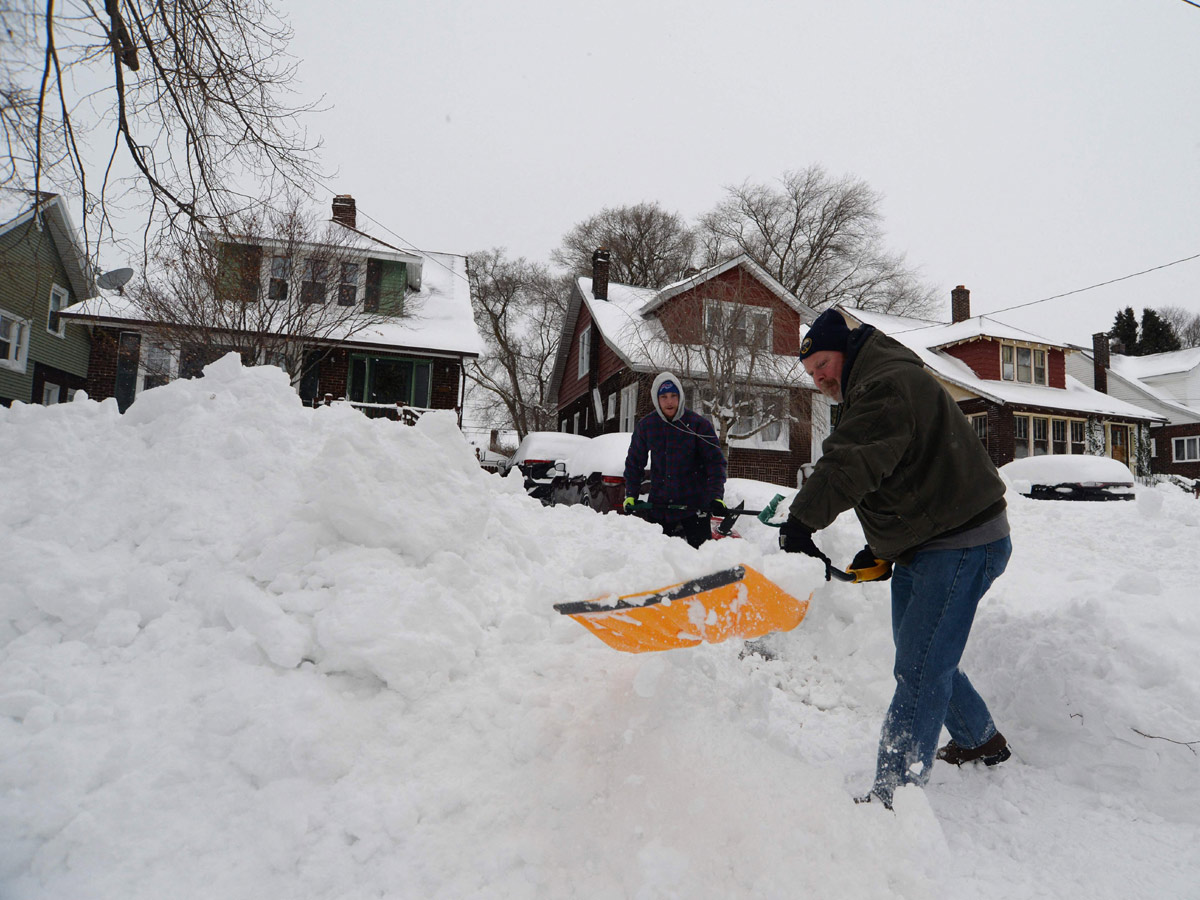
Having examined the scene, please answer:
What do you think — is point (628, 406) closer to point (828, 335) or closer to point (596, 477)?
point (596, 477)

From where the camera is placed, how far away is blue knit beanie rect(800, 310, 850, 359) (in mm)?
2463

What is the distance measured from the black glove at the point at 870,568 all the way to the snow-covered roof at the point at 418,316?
12127 mm

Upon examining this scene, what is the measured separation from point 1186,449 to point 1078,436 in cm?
1080

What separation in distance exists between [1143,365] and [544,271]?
107 ft

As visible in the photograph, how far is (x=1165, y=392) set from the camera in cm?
3316

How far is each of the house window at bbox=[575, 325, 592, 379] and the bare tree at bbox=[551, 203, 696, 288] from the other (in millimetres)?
10108

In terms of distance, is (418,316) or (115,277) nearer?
(115,277)

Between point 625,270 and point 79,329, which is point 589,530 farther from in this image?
point 625,270

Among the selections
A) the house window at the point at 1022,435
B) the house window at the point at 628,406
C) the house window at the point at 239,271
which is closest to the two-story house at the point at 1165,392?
the house window at the point at 1022,435

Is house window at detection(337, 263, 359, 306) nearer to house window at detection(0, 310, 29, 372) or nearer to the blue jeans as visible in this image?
the blue jeans

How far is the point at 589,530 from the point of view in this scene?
215 inches

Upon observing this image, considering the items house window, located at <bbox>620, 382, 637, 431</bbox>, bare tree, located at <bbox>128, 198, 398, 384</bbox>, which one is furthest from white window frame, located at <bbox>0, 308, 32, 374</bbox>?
house window, located at <bbox>620, 382, 637, 431</bbox>

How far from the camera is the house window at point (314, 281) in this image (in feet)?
38.4

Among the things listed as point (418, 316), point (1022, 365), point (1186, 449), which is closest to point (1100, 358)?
point (1186, 449)
